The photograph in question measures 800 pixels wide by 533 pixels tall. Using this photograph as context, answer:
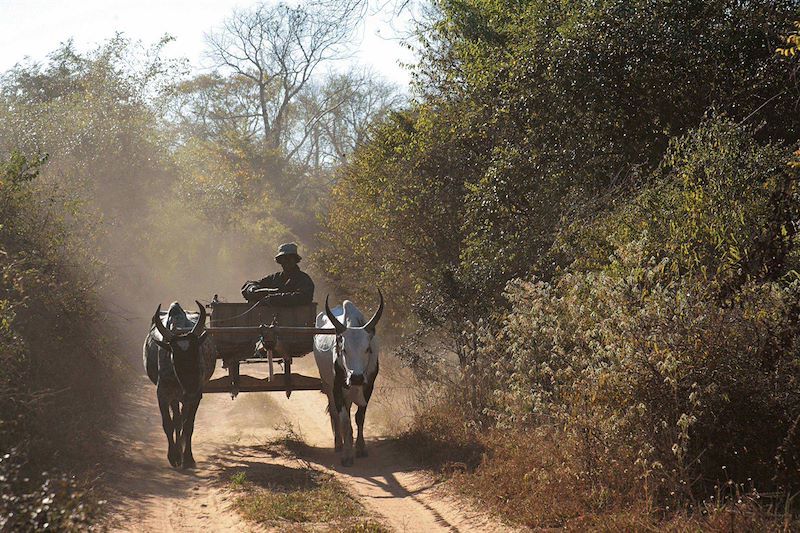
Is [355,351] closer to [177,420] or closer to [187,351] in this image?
[187,351]

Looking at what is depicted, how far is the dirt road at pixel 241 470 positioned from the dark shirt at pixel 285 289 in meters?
2.03

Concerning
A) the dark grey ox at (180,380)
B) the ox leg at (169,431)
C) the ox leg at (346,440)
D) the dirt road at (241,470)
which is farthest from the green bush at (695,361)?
the ox leg at (169,431)

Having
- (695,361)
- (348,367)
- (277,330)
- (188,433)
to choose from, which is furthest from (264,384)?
(695,361)

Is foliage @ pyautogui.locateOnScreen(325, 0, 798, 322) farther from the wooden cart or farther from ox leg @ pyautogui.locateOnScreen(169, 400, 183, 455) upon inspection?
ox leg @ pyautogui.locateOnScreen(169, 400, 183, 455)

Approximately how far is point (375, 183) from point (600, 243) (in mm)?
8388

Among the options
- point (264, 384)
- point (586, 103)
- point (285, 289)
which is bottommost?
point (264, 384)

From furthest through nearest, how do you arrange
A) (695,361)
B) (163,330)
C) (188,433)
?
(188,433) → (163,330) → (695,361)

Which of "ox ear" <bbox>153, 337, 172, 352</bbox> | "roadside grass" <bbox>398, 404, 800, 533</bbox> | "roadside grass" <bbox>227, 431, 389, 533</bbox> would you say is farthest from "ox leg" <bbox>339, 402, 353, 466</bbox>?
"ox ear" <bbox>153, 337, 172, 352</bbox>

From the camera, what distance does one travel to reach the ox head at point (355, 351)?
417 inches

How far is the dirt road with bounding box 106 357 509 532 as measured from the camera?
26.6ft

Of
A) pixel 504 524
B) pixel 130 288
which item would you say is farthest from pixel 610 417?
pixel 130 288

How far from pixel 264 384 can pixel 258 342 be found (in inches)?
23.4

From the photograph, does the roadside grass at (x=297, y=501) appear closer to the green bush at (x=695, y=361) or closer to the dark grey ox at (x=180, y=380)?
the dark grey ox at (x=180, y=380)

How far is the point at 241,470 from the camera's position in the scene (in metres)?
10.3
